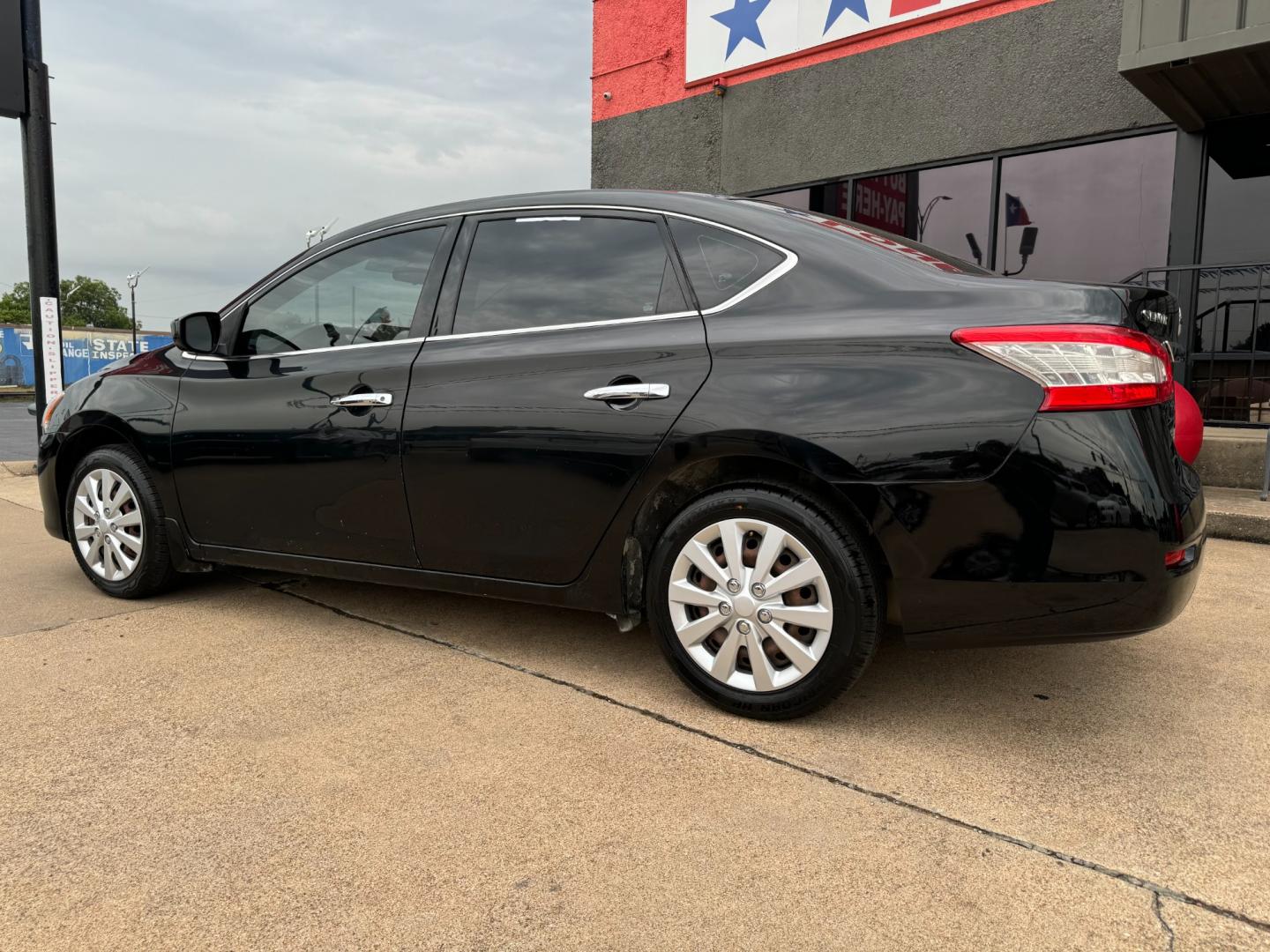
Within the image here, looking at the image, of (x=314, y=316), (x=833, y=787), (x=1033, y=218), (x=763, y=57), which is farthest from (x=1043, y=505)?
(x=763, y=57)

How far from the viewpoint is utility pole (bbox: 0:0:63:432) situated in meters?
7.95

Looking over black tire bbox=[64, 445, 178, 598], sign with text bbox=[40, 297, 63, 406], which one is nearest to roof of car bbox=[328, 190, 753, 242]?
black tire bbox=[64, 445, 178, 598]

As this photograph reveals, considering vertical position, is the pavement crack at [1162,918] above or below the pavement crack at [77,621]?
below

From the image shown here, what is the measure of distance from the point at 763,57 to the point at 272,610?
28.0 feet

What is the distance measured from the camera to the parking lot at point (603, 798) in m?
1.69

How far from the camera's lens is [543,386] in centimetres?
280

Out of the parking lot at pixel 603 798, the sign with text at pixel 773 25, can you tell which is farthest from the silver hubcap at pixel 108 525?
the sign with text at pixel 773 25

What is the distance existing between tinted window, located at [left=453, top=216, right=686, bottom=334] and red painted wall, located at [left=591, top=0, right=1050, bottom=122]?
760 cm

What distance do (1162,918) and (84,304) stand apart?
127723mm

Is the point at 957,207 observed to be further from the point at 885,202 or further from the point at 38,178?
the point at 38,178

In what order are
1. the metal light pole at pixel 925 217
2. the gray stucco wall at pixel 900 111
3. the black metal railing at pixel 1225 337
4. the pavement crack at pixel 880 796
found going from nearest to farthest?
the pavement crack at pixel 880 796
the black metal railing at pixel 1225 337
the gray stucco wall at pixel 900 111
the metal light pole at pixel 925 217

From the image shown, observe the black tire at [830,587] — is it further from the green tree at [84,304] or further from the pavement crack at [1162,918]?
the green tree at [84,304]

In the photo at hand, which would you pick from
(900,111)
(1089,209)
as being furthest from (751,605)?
(900,111)

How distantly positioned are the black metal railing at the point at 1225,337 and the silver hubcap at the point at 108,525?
21.8ft
